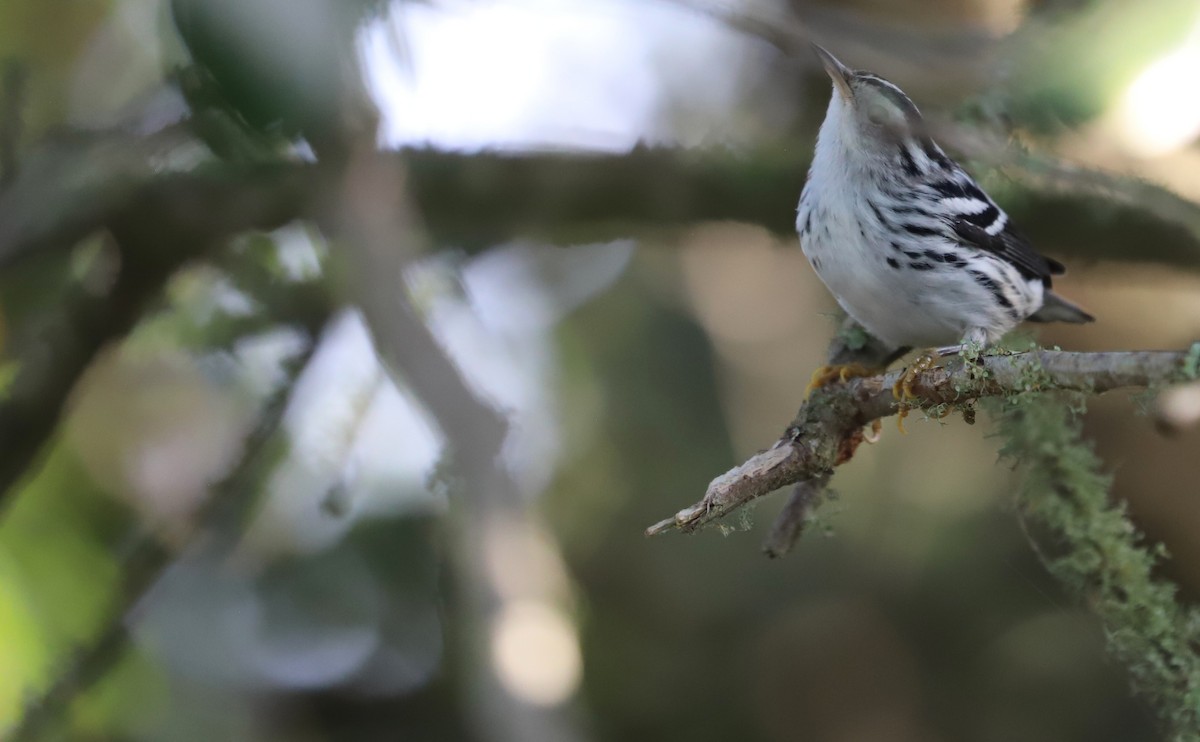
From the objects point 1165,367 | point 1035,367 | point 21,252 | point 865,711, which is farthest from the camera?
point 865,711

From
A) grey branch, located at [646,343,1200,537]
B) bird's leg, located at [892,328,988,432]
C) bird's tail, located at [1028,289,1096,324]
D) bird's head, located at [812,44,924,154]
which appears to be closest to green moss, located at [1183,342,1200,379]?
grey branch, located at [646,343,1200,537]

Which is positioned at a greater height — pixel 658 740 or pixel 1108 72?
pixel 1108 72

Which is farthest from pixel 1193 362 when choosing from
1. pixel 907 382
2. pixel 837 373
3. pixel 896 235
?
pixel 837 373

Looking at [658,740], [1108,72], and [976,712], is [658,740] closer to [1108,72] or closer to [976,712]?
[976,712]

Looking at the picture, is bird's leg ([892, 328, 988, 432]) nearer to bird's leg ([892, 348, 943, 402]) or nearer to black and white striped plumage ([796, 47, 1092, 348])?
bird's leg ([892, 348, 943, 402])

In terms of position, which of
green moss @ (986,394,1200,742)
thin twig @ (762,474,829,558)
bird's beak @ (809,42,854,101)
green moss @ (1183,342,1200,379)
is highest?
green moss @ (1183,342,1200,379)

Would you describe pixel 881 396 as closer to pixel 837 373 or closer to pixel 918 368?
pixel 918 368

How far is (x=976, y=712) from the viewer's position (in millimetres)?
3340

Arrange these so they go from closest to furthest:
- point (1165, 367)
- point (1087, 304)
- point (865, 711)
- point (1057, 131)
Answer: point (1165, 367) < point (1057, 131) < point (1087, 304) < point (865, 711)

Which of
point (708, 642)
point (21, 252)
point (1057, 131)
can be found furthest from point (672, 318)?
point (21, 252)

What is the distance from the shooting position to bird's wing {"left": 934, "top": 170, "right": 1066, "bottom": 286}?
203 centimetres

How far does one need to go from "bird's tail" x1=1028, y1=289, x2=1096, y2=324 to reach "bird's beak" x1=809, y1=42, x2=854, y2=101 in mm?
714

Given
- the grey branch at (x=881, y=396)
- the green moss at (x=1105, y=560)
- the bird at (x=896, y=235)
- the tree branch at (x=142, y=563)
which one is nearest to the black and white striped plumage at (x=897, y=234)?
the bird at (x=896, y=235)

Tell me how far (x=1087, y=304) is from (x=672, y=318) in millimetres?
1663
